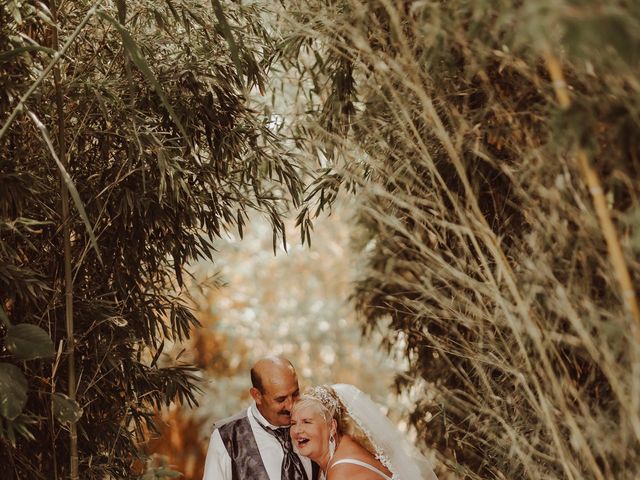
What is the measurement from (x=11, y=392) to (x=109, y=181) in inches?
43.9

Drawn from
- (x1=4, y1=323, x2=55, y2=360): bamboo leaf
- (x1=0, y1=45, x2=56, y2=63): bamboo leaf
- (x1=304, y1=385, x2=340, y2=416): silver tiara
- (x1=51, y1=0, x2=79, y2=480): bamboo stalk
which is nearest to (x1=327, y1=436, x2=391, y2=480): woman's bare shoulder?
(x1=304, y1=385, x2=340, y2=416): silver tiara

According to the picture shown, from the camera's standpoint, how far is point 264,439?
3.21 m

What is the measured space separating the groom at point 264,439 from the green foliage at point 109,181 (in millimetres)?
449

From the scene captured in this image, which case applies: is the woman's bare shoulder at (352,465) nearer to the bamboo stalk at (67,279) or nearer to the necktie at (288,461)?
the necktie at (288,461)

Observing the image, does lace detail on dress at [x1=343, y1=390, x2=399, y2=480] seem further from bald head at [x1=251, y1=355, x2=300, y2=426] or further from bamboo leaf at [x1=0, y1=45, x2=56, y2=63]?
bamboo leaf at [x1=0, y1=45, x2=56, y2=63]

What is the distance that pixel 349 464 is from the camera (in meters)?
2.76

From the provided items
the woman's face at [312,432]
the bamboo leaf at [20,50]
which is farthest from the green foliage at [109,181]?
the woman's face at [312,432]

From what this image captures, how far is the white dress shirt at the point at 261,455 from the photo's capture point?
3.16 metres

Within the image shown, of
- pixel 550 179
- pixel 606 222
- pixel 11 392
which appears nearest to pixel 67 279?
pixel 11 392

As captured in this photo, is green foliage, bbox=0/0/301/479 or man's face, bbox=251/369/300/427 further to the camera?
man's face, bbox=251/369/300/427

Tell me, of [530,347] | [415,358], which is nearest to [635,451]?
[530,347]

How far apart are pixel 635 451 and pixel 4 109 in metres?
2.35

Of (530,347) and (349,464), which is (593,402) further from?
(349,464)

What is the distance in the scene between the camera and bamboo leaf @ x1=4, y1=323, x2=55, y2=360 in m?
2.47
